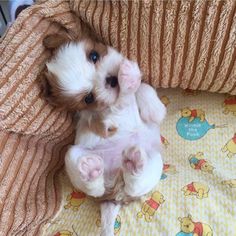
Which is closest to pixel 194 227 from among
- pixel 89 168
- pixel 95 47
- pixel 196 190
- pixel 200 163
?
pixel 196 190

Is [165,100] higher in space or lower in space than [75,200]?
higher

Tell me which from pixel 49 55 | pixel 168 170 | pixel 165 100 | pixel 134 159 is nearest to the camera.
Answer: pixel 134 159

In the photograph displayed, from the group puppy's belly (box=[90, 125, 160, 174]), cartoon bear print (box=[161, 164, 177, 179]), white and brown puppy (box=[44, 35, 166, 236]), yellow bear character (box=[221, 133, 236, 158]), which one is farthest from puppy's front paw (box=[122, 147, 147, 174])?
yellow bear character (box=[221, 133, 236, 158])

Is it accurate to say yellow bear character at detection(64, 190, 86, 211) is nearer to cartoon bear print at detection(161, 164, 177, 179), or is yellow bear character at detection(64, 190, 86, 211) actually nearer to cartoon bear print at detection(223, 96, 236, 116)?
cartoon bear print at detection(161, 164, 177, 179)

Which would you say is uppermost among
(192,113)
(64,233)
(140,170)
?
(140,170)

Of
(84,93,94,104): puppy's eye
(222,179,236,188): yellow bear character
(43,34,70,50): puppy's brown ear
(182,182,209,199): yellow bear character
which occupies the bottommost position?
(182,182,209,199): yellow bear character

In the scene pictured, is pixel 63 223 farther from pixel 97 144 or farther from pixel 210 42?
pixel 210 42

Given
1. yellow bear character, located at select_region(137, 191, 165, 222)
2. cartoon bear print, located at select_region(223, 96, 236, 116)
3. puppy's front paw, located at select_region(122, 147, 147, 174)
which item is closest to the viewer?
puppy's front paw, located at select_region(122, 147, 147, 174)

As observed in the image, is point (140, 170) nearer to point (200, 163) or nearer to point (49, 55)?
point (200, 163)

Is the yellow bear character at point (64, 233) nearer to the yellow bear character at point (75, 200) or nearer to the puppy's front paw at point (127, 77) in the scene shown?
the yellow bear character at point (75, 200)
